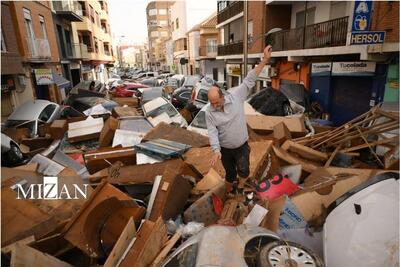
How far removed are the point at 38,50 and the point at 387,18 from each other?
1641 cm

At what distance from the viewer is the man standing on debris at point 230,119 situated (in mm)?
3726

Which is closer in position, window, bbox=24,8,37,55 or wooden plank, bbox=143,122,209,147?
wooden plank, bbox=143,122,209,147

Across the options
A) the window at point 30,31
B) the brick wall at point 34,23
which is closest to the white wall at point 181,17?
the brick wall at point 34,23

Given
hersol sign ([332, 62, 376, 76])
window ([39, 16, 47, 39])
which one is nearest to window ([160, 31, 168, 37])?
window ([39, 16, 47, 39])

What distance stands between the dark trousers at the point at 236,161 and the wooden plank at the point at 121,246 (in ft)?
6.34

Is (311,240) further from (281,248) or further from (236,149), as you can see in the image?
(236,149)

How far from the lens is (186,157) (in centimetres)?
486

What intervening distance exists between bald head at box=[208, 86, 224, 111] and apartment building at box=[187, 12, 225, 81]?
2727 cm

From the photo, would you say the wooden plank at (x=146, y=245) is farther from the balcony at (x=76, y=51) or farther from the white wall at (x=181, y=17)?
the white wall at (x=181, y=17)

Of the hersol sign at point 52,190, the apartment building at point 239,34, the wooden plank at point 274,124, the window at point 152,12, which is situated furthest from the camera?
the window at point 152,12

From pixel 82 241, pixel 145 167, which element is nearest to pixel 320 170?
pixel 145 167

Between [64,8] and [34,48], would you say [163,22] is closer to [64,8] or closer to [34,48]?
[64,8]

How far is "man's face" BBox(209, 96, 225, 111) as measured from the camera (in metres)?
3.61

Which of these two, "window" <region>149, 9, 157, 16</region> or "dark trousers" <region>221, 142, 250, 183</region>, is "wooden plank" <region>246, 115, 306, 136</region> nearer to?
"dark trousers" <region>221, 142, 250, 183</region>
